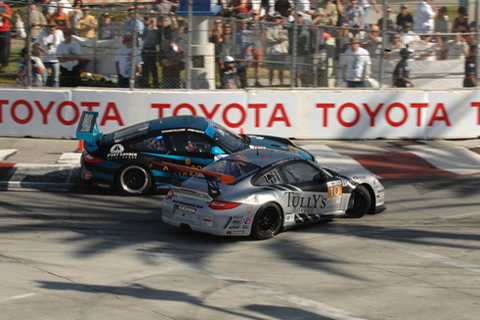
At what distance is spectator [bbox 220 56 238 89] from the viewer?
15977mm

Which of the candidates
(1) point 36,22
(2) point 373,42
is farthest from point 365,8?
(1) point 36,22

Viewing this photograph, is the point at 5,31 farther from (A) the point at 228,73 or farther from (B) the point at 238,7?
(B) the point at 238,7

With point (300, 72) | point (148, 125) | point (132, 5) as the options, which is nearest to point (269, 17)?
point (300, 72)

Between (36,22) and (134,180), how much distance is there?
6.20m

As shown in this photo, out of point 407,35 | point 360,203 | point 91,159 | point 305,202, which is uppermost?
point 407,35

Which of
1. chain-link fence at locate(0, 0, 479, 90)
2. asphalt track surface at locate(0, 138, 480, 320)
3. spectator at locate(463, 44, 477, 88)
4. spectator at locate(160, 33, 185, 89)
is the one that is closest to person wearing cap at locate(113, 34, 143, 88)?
chain-link fence at locate(0, 0, 479, 90)

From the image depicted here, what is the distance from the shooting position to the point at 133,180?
1170cm

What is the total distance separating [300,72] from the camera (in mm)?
16281

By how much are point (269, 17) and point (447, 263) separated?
958 cm

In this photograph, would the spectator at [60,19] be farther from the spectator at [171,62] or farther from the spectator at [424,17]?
the spectator at [424,17]

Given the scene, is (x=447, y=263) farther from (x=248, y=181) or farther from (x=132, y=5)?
(x=132, y=5)

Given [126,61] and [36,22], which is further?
[126,61]

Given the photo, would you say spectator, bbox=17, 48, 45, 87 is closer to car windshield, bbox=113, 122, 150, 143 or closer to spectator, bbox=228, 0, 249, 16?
car windshield, bbox=113, 122, 150, 143

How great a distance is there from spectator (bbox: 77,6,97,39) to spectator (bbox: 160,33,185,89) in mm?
1731
